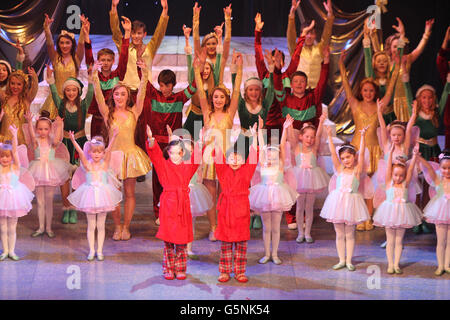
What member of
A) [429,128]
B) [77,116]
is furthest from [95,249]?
[429,128]

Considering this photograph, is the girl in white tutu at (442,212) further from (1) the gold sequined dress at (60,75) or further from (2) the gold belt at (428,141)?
(1) the gold sequined dress at (60,75)

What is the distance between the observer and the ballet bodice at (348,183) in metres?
5.11

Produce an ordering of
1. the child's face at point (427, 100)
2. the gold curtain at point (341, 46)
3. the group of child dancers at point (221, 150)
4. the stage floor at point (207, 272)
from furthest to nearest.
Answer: the gold curtain at point (341, 46)
the child's face at point (427, 100)
the group of child dancers at point (221, 150)
the stage floor at point (207, 272)

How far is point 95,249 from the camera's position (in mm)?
5445

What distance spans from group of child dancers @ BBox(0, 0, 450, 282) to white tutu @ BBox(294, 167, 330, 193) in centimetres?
1

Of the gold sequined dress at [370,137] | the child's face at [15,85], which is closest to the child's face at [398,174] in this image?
the gold sequined dress at [370,137]

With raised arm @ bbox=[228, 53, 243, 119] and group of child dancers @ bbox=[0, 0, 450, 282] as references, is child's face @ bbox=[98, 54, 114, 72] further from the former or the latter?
raised arm @ bbox=[228, 53, 243, 119]

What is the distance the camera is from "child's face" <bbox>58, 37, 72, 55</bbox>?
20.6 ft

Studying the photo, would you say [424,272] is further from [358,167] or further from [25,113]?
[25,113]

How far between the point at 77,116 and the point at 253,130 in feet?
5.62

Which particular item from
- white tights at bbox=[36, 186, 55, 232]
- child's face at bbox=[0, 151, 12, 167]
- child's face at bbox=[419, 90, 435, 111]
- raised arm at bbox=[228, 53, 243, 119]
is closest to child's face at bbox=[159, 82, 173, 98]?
raised arm at bbox=[228, 53, 243, 119]

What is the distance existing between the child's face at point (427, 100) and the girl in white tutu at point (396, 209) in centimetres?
93

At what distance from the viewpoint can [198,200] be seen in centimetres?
533

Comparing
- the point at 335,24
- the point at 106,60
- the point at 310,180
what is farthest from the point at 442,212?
the point at 335,24
